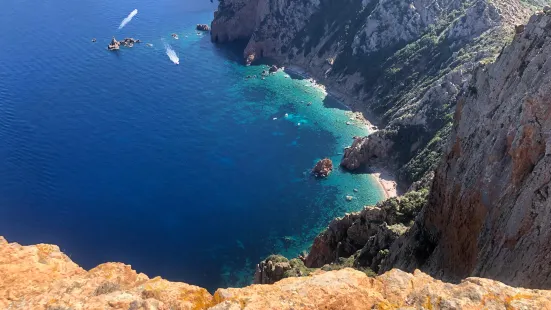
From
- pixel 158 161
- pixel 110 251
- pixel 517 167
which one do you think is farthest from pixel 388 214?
pixel 158 161

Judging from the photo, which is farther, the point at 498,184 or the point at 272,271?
the point at 272,271

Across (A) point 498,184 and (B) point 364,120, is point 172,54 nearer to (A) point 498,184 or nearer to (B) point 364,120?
(B) point 364,120

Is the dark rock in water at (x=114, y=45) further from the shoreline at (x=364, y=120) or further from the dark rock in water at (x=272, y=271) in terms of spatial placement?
the dark rock in water at (x=272, y=271)

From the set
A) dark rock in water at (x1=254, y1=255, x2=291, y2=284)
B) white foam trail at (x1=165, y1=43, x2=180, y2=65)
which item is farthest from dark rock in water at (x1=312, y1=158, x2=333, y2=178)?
white foam trail at (x1=165, y1=43, x2=180, y2=65)

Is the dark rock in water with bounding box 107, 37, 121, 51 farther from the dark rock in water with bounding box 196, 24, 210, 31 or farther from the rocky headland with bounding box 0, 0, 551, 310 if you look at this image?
the rocky headland with bounding box 0, 0, 551, 310

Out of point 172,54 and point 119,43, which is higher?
point 172,54

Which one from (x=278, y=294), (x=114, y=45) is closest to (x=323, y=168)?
(x=278, y=294)
